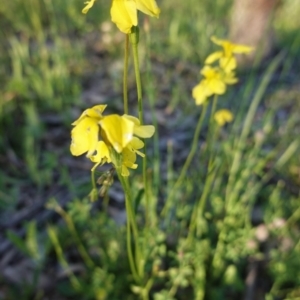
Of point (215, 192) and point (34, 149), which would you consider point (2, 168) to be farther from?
point (215, 192)

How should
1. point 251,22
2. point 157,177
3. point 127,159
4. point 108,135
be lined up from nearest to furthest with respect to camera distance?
point 108,135
point 127,159
point 157,177
point 251,22

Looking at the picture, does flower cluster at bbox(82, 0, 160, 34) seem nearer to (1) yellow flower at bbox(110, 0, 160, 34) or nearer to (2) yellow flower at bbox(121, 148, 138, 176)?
(1) yellow flower at bbox(110, 0, 160, 34)

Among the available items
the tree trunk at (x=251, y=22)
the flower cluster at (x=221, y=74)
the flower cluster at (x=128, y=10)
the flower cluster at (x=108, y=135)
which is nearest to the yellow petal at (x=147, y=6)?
the flower cluster at (x=128, y=10)

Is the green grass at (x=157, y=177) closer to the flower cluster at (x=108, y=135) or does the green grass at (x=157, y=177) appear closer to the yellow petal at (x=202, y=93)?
the yellow petal at (x=202, y=93)

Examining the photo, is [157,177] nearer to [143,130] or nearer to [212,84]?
[212,84]

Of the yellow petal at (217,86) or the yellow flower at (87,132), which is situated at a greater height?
the yellow petal at (217,86)

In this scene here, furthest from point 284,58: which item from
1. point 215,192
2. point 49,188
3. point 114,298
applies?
point 114,298

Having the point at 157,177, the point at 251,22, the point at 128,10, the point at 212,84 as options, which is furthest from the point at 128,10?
the point at 251,22
